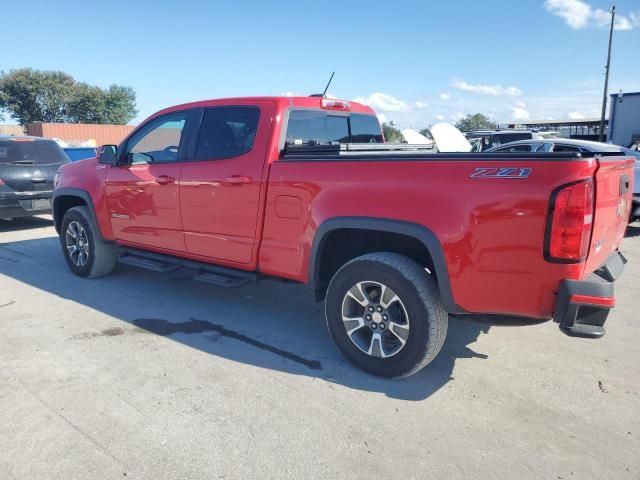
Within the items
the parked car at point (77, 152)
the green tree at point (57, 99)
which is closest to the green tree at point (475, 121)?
the green tree at point (57, 99)

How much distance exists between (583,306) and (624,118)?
28127mm

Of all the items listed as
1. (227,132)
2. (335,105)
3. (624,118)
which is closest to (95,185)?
(227,132)

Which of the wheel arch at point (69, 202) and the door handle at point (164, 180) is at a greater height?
the door handle at point (164, 180)

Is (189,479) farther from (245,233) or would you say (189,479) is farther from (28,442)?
(245,233)

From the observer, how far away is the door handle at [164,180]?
4570 millimetres

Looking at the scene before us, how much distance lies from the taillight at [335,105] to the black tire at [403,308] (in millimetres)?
1781

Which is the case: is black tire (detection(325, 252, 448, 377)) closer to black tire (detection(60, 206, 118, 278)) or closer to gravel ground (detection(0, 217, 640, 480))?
gravel ground (detection(0, 217, 640, 480))

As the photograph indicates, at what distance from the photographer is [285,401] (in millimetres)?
3102

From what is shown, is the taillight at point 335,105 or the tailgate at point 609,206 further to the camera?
the taillight at point 335,105

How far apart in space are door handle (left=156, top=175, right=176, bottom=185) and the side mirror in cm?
86

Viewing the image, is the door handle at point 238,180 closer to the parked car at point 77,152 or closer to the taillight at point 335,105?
the taillight at point 335,105

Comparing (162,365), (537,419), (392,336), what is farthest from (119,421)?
(537,419)

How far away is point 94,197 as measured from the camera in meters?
5.46

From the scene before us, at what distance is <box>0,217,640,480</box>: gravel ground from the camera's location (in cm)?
253
